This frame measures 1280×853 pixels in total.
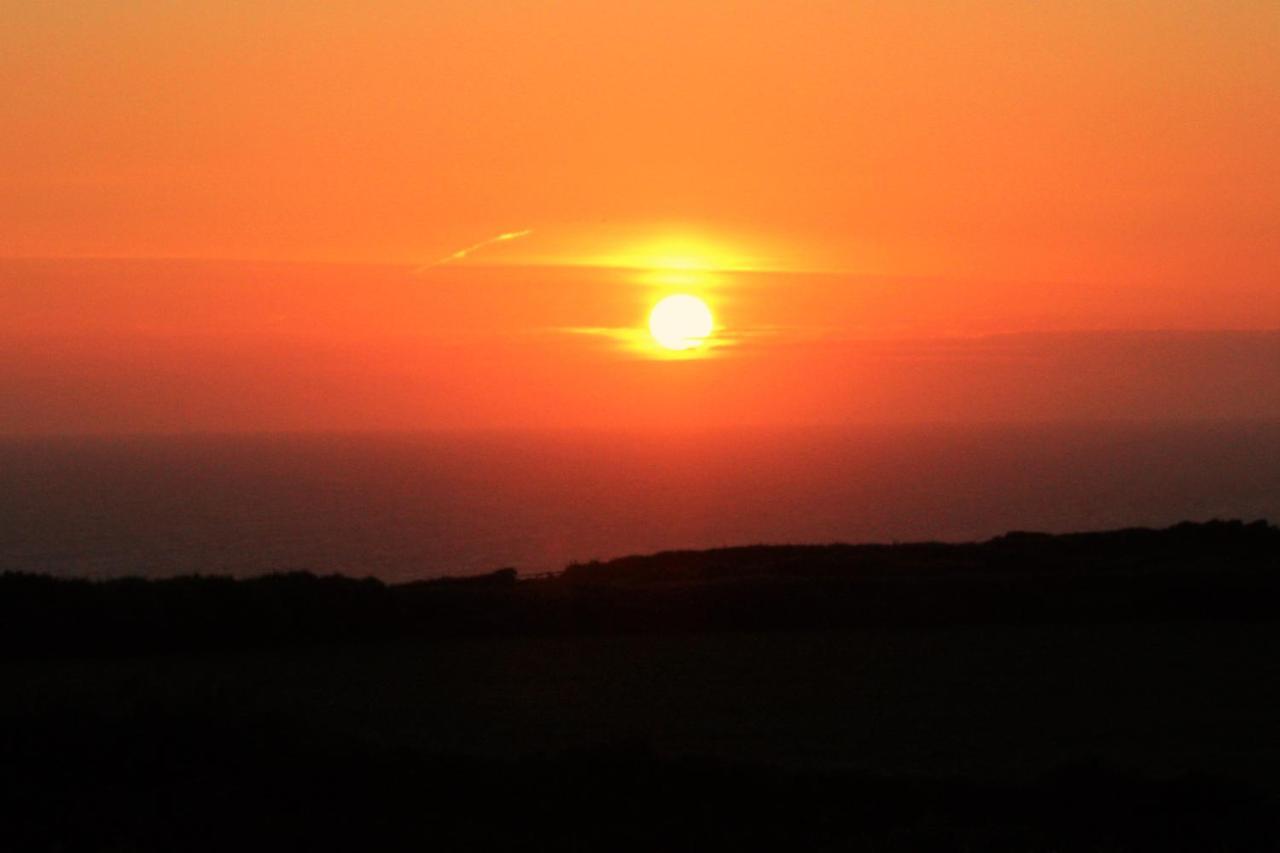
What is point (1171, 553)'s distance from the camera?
1800 centimetres

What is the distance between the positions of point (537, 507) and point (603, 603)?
6982 cm

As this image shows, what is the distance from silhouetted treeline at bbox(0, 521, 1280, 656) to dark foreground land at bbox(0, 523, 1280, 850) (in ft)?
0.10

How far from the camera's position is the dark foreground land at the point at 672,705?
7.61 metres

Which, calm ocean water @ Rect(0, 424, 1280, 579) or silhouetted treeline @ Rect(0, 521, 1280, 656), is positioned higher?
calm ocean water @ Rect(0, 424, 1280, 579)

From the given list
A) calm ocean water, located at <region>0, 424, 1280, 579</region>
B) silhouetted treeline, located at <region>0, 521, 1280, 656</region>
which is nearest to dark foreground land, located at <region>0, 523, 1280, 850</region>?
silhouetted treeline, located at <region>0, 521, 1280, 656</region>

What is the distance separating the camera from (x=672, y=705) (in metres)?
10.9

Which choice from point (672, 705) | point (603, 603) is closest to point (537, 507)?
point (603, 603)

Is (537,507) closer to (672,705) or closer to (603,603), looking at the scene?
(603,603)

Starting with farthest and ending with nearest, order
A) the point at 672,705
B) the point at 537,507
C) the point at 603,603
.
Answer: the point at 537,507
the point at 603,603
the point at 672,705

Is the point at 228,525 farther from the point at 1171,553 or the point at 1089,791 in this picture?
the point at 1089,791

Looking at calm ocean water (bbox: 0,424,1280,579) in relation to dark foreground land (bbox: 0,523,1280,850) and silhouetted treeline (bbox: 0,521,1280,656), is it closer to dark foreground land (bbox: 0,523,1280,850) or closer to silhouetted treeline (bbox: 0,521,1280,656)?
silhouetted treeline (bbox: 0,521,1280,656)

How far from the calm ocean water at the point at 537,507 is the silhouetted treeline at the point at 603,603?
33577 millimetres

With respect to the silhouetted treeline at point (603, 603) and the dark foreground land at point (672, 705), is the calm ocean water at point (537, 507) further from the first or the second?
the dark foreground land at point (672, 705)

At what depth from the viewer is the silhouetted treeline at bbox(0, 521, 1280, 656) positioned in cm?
1307
